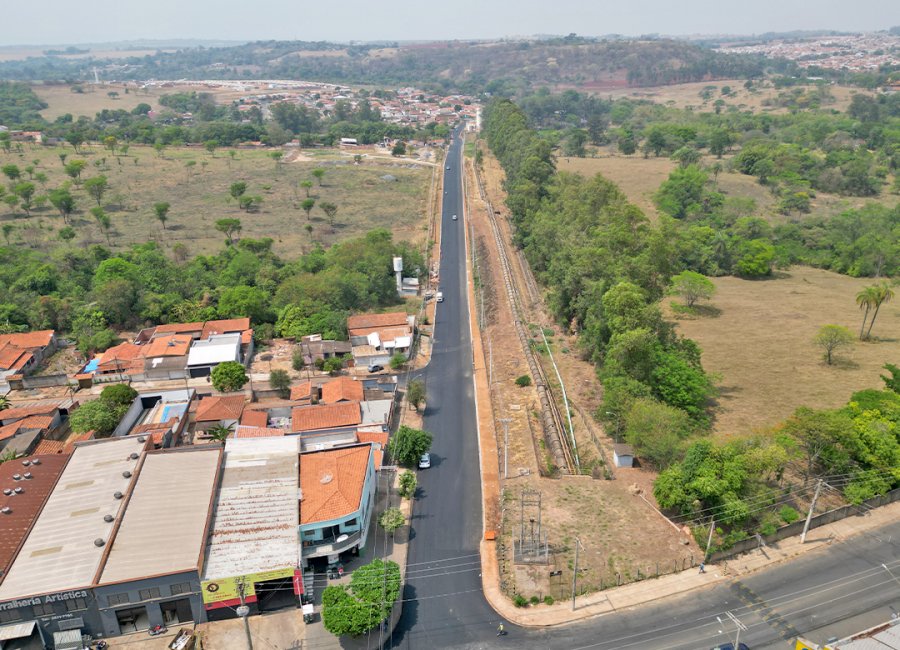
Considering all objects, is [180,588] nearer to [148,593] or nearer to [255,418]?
[148,593]

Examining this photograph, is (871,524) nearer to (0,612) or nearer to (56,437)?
(0,612)

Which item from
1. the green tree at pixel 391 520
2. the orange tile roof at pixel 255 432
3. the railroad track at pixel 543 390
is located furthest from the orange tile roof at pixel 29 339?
the railroad track at pixel 543 390

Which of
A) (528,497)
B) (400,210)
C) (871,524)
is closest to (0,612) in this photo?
(528,497)

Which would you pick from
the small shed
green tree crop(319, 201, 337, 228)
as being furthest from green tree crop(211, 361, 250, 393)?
green tree crop(319, 201, 337, 228)

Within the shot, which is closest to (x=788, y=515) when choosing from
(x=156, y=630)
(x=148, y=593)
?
(x=156, y=630)

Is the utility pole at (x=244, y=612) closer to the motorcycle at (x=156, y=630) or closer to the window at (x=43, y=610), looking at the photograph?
the motorcycle at (x=156, y=630)

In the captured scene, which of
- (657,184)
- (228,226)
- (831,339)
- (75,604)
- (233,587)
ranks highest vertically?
(657,184)

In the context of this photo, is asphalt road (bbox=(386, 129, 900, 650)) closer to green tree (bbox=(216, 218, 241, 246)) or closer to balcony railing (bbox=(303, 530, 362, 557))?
balcony railing (bbox=(303, 530, 362, 557))
